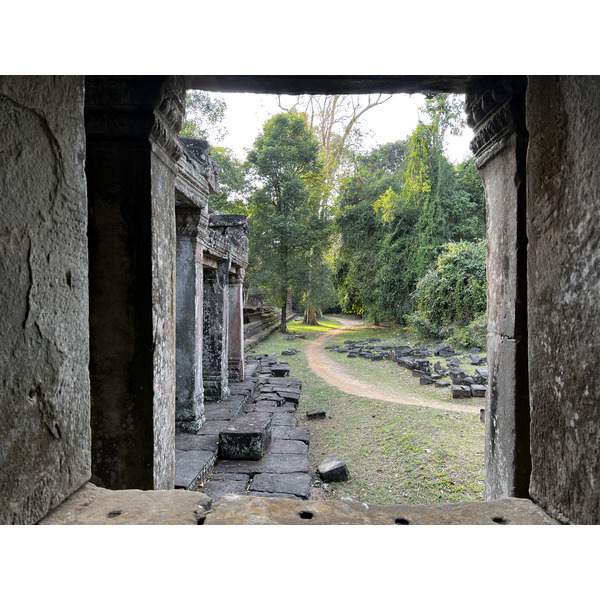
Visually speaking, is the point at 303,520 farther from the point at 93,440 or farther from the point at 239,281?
the point at 239,281

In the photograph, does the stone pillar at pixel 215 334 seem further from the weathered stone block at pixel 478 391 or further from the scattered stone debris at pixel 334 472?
the weathered stone block at pixel 478 391

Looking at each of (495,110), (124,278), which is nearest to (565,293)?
(495,110)

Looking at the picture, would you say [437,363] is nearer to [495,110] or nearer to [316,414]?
[316,414]

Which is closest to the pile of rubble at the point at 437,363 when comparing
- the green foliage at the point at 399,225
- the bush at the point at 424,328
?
the bush at the point at 424,328

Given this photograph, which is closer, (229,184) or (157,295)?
(157,295)

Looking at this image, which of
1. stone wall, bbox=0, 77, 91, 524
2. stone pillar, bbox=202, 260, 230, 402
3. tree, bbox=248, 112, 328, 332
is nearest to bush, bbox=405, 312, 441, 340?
tree, bbox=248, 112, 328, 332

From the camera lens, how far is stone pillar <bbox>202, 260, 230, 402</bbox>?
22.0 ft

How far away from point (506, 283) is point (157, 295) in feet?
6.41

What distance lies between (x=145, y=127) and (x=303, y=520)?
2070mm

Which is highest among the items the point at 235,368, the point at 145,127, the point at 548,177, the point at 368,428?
the point at 145,127

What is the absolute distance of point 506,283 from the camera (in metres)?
2.13

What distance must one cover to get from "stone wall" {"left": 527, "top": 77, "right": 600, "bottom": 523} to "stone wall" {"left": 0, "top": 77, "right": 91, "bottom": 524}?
1.71 m

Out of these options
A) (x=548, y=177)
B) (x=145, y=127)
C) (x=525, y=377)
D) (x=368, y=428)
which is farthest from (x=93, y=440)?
(x=368, y=428)

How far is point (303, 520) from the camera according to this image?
1.37 metres
